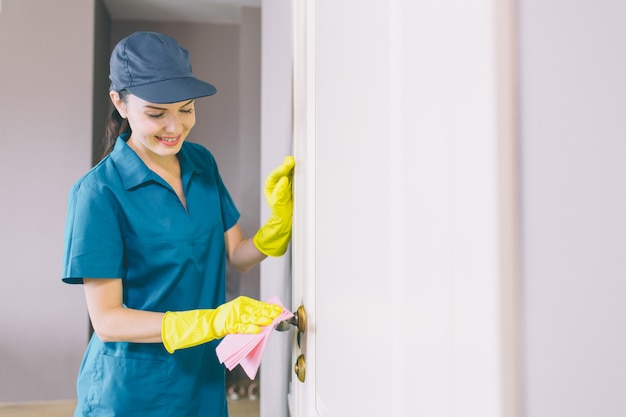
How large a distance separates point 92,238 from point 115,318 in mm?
184

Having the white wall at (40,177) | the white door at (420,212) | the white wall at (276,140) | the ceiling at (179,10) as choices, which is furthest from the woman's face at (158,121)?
the ceiling at (179,10)

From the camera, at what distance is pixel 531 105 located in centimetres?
29

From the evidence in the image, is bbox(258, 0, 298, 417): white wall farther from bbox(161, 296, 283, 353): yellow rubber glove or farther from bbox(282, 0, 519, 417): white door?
bbox(282, 0, 519, 417): white door

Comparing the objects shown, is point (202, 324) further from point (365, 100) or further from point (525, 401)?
point (525, 401)

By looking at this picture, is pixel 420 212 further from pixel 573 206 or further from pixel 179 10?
pixel 179 10

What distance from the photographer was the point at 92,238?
45.3 inches

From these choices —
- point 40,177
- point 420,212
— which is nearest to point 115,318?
point 420,212

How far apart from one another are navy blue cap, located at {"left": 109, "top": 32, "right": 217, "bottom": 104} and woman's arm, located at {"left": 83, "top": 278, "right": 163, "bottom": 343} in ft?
1.45

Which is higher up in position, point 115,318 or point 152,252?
point 152,252

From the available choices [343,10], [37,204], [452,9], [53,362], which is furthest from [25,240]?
[452,9]

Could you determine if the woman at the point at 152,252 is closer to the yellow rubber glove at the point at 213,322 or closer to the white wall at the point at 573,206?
the yellow rubber glove at the point at 213,322

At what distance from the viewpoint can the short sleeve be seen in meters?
1.14

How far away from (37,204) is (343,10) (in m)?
3.35

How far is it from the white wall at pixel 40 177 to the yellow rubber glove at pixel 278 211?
258 cm
